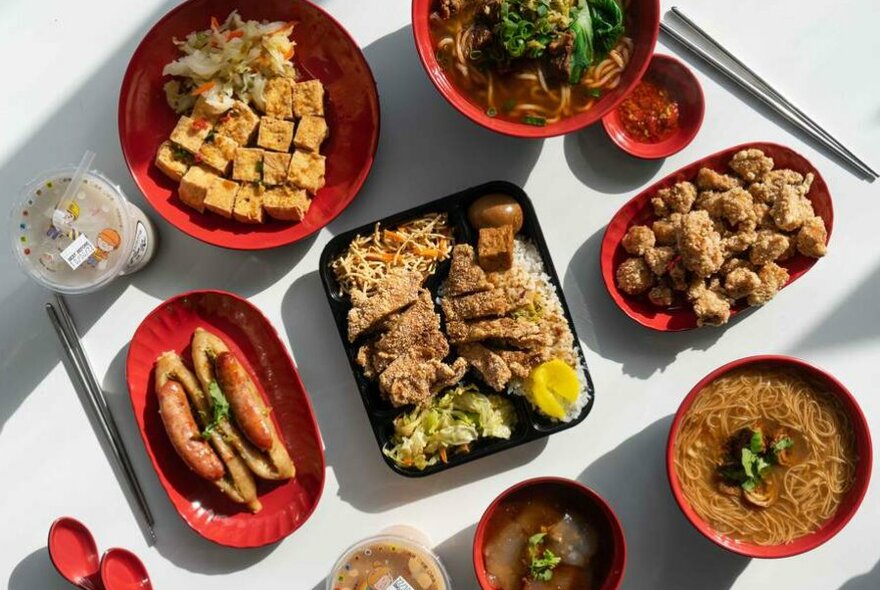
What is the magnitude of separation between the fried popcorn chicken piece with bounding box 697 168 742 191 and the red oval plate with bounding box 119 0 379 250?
1.48 metres

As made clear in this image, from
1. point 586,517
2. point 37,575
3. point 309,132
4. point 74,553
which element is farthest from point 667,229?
point 37,575

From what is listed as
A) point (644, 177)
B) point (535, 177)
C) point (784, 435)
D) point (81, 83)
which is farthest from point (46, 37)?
point (784, 435)

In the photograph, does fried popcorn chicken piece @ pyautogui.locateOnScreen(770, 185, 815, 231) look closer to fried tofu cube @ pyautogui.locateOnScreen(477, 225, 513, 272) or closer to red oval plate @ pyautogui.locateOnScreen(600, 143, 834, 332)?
red oval plate @ pyautogui.locateOnScreen(600, 143, 834, 332)

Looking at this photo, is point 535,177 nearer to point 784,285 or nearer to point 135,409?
point 784,285

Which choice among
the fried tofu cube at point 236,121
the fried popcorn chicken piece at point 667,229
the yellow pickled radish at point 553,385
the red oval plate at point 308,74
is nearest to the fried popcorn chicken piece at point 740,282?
the fried popcorn chicken piece at point 667,229

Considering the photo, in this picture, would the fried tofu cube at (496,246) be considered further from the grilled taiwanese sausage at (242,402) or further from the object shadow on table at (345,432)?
the grilled taiwanese sausage at (242,402)

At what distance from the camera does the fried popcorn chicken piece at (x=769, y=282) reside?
10.7 feet

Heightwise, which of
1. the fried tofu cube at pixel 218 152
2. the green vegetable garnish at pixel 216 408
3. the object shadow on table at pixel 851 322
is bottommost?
the object shadow on table at pixel 851 322

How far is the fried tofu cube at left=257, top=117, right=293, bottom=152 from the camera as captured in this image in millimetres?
3322

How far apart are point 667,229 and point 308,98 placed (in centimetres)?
170

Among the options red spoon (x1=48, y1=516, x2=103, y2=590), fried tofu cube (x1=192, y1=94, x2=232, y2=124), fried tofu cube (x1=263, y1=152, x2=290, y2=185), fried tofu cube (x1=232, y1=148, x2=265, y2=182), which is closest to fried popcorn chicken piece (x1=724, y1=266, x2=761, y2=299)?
fried tofu cube (x1=263, y1=152, x2=290, y2=185)

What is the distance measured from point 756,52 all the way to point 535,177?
3.97 feet

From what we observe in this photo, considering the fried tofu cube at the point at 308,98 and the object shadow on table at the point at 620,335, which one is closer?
the fried tofu cube at the point at 308,98

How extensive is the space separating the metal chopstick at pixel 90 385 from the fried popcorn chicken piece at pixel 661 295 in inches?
100
